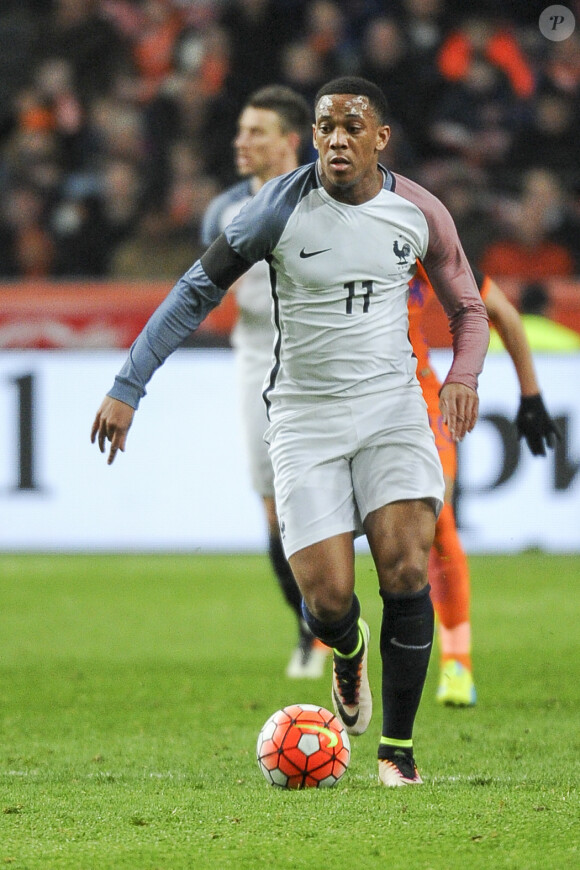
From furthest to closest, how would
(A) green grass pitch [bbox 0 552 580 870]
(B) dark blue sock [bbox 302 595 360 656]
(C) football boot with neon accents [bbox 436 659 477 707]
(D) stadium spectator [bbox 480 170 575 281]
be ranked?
(D) stadium spectator [bbox 480 170 575 281]
(C) football boot with neon accents [bbox 436 659 477 707]
(B) dark blue sock [bbox 302 595 360 656]
(A) green grass pitch [bbox 0 552 580 870]

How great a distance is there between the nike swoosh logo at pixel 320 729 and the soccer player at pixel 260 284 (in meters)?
1.98

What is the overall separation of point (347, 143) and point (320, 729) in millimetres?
1696

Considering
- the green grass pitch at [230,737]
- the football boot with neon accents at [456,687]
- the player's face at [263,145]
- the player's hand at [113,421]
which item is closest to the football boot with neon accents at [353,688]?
the green grass pitch at [230,737]

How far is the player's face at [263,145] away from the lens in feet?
20.7

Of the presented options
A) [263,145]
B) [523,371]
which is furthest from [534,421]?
[263,145]

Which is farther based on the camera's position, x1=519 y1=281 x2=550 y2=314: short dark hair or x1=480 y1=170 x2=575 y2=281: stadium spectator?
x1=480 y1=170 x2=575 y2=281: stadium spectator

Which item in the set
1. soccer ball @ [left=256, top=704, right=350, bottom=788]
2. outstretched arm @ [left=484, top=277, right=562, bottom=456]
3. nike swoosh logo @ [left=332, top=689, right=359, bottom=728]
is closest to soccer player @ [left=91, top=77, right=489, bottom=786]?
soccer ball @ [left=256, top=704, right=350, bottom=788]

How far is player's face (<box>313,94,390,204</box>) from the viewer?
4.19m

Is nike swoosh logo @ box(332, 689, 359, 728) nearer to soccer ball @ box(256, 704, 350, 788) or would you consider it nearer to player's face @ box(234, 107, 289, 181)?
soccer ball @ box(256, 704, 350, 788)

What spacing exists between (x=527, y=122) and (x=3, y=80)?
15.7 feet

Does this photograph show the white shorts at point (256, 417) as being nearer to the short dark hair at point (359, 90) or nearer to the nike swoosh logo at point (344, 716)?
the nike swoosh logo at point (344, 716)

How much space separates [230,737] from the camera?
17.3 feet

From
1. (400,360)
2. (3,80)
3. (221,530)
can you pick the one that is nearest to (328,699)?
(400,360)

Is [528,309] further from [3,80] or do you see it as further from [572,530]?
[3,80]
